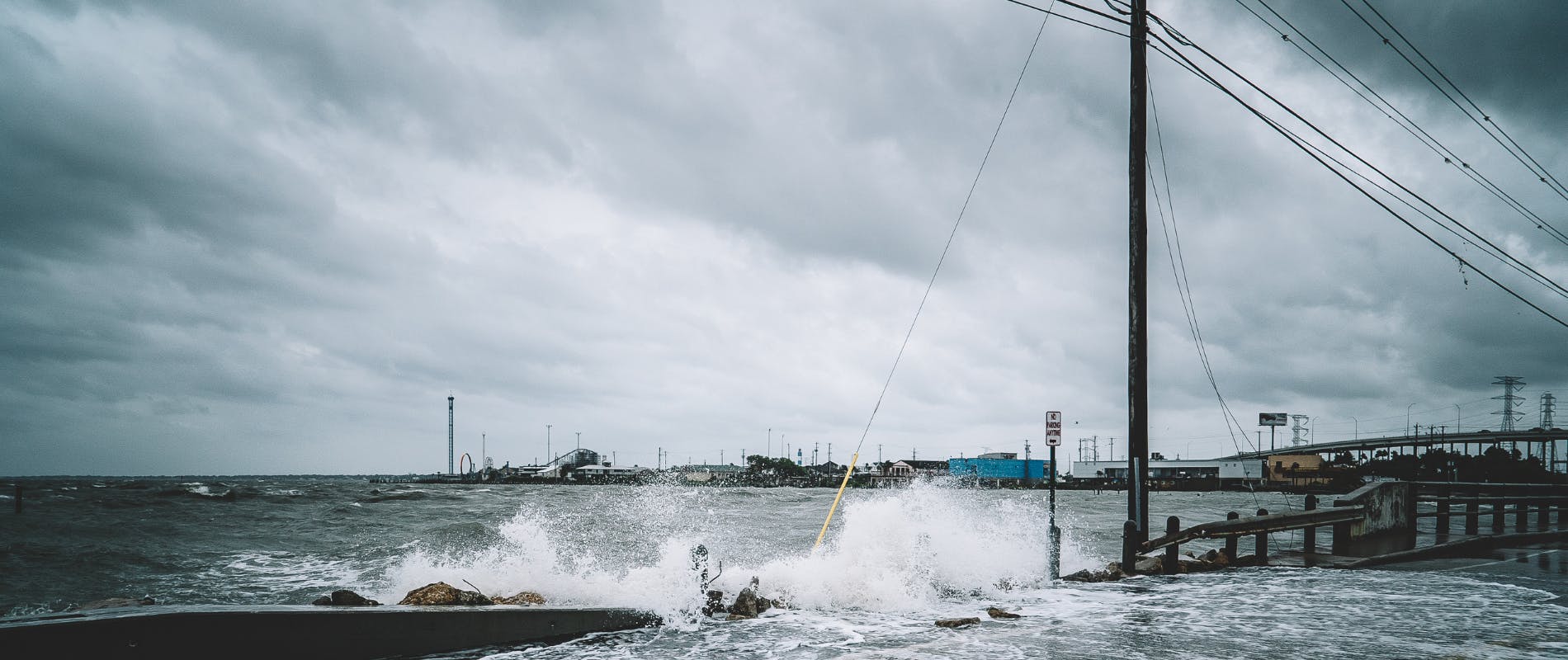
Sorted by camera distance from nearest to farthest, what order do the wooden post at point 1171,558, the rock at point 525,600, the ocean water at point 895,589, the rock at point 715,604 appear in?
the ocean water at point 895,589
the rock at point 715,604
the rock at point 525,600
the wooden post at point 1171,558

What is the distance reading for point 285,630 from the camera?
6.10 m

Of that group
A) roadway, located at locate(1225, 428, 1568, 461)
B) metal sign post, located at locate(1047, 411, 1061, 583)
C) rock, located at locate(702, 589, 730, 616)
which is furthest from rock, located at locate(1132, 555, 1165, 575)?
roadway, located at locate(1225, 428, 1568, 461)

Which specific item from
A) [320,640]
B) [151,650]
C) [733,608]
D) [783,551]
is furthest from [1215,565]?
[151,650]

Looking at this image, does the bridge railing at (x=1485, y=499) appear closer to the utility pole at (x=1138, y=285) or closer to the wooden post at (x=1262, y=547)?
the wooden post at (x=1262, y=547)

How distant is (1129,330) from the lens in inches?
501

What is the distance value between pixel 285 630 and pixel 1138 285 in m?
12.2

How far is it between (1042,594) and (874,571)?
2.36 m

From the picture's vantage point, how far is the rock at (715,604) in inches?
377

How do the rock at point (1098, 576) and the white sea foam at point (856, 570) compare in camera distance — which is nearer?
the white sea foam at point (856, 570)

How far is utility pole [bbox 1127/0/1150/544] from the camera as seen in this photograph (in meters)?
12.4

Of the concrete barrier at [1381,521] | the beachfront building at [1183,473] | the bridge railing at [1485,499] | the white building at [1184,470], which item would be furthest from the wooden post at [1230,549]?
the white building at [1184,470]

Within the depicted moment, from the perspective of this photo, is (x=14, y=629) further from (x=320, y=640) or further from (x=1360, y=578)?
(x=1360, y=578)

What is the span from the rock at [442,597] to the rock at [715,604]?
260 centimetres

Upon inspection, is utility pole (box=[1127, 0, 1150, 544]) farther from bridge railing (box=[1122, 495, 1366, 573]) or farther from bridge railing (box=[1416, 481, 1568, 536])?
bridge railing (box=[1416, 481, 1568, 536])
